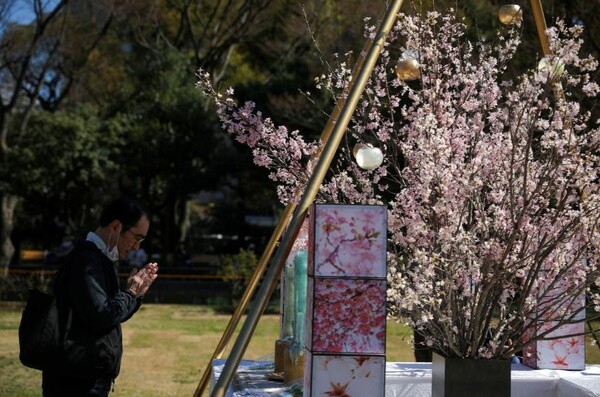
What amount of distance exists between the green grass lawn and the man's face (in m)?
2.52

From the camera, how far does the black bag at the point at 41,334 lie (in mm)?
2736

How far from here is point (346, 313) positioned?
2904 millimetres

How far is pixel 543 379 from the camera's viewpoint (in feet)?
13.9

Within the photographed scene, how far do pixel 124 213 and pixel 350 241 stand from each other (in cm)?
80

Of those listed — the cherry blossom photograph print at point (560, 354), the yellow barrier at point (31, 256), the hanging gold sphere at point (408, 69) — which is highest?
the hanging gold sphere at point (408, 69)

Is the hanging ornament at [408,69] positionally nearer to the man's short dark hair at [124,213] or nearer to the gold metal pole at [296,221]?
the gold metal pole at [296,221]

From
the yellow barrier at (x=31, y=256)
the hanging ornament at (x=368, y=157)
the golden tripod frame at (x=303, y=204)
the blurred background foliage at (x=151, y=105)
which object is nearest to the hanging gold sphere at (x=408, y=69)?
the golden tripod frame at (x=303, y=204)

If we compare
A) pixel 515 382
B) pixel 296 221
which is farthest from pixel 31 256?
pixel 296 221

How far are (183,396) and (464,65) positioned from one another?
161 inches

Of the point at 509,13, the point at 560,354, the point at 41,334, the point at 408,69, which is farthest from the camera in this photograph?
the point at 560,354

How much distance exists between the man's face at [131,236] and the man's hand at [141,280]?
0.09 metres

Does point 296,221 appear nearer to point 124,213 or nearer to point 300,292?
point 124,213

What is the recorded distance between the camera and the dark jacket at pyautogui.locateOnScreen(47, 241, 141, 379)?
276 centimetres

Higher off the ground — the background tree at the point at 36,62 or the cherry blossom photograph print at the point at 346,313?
the background tree at the point at 36,62
